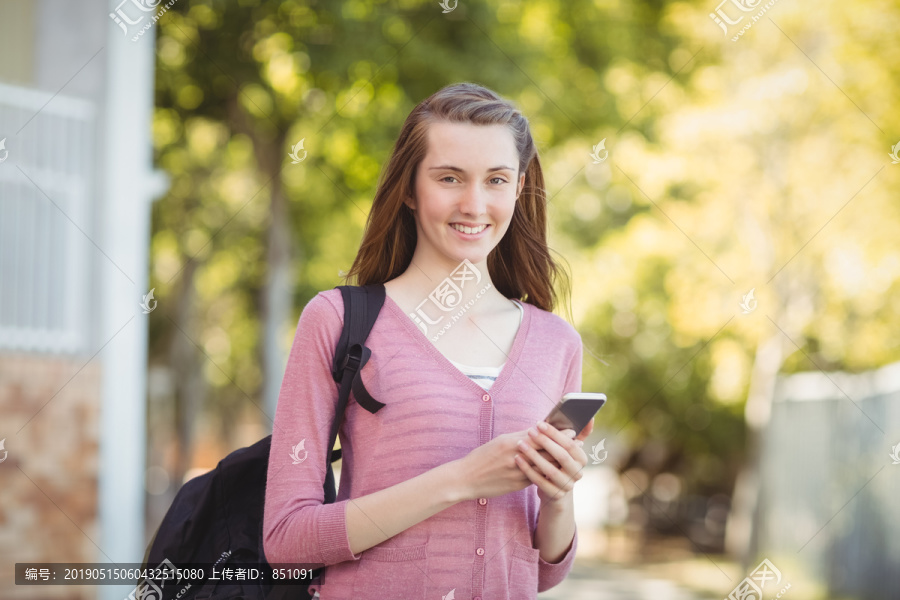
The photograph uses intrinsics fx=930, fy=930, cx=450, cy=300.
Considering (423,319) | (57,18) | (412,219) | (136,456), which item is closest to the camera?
(423,319)

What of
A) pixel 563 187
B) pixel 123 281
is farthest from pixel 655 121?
pixel 123 281

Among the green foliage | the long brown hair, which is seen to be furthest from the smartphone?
the green foliage

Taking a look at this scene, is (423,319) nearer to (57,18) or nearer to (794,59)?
(57,18)

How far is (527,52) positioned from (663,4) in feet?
10.5

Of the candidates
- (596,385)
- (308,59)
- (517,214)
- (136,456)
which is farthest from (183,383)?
(517,214)

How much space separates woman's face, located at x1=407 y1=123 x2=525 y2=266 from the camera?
2.15 meters

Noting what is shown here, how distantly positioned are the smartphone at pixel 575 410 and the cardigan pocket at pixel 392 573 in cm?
42

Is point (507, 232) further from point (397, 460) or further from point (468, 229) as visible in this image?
point (397, 460)

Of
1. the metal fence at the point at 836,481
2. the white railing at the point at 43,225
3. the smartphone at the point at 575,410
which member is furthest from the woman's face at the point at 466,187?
the metal fence at the point at 836,481

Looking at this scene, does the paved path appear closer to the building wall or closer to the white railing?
the building wall

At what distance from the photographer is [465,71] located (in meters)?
9.34

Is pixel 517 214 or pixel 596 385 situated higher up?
pixel 596 385

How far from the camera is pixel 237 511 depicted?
228 cm

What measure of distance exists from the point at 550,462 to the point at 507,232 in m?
0.79
